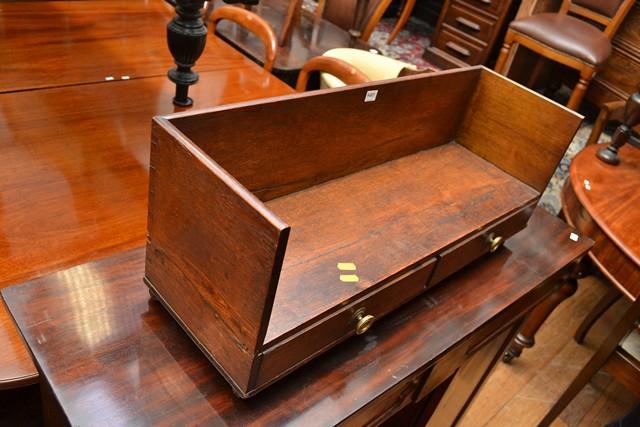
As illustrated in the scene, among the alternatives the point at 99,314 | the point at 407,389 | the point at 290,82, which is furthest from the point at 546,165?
the point at 290,82

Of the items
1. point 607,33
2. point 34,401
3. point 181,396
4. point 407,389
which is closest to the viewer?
point 181,396

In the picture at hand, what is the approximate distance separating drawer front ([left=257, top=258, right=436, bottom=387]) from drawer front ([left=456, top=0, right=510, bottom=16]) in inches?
114

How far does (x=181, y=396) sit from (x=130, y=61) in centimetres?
106

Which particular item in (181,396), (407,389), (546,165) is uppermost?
(546,165)

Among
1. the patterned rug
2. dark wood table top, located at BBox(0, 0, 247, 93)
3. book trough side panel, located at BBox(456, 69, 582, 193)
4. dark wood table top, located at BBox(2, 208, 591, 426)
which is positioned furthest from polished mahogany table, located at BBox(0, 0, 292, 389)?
Answer: the patterned rug

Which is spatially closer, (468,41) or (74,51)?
(74,51)

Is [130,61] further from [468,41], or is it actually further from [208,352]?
[468,41]

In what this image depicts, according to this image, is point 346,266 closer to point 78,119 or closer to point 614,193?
point 78,119

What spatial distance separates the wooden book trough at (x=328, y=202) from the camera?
553 mm

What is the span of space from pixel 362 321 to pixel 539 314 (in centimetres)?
111

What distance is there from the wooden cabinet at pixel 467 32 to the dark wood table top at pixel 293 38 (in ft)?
4.19

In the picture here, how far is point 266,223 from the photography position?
49 cm

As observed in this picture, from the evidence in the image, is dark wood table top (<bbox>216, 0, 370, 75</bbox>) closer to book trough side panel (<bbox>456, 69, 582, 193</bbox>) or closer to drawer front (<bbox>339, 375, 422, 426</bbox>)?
book trough side panel (<bbox>456, 69, 582, 193</bbox>)

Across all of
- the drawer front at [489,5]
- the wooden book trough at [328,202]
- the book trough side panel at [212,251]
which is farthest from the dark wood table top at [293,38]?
the book trough side panel at [212,251]
